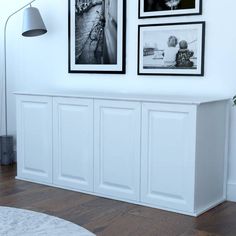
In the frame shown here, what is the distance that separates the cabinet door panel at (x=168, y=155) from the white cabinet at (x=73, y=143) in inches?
20.6

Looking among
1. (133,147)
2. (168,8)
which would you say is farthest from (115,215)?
(168,8)

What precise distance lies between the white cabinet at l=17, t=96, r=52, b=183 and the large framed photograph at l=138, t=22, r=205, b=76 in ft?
3.02

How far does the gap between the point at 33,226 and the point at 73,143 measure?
1713mm

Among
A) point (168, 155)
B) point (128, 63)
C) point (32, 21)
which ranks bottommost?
point (168, 155)

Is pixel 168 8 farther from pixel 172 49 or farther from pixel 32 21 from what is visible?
pixel 32 21

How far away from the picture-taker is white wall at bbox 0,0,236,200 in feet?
11.6

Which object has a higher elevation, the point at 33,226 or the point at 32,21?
the point at 32,21

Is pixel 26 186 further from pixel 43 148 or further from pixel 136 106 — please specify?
pixel 136 106

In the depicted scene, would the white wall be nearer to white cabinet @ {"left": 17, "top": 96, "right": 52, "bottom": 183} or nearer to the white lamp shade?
the white lamp shade

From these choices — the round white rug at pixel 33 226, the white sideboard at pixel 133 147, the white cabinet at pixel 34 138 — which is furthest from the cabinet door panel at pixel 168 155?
the round white rug at pixel 33 226

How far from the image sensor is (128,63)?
159 inches

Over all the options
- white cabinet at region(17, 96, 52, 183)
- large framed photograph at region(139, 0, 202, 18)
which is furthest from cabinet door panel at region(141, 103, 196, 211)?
white cabinet at region(17, 96, 52, 183)

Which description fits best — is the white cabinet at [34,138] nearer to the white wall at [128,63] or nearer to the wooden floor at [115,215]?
the wooden floor at [115,215]

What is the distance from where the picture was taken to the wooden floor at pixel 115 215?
9.73 feet
